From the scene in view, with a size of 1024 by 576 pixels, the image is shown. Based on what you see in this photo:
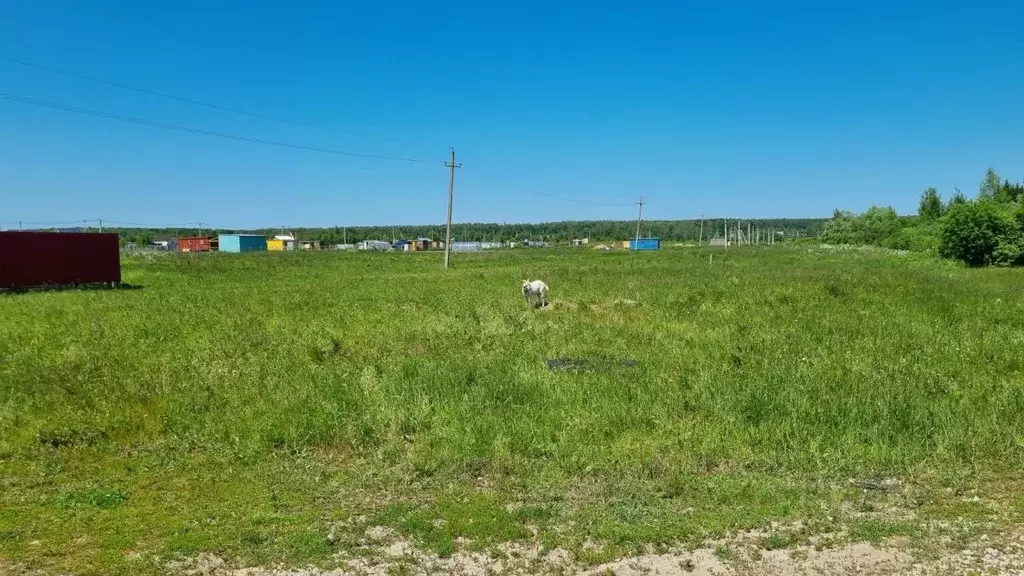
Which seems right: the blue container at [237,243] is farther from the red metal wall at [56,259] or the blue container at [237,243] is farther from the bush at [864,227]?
the bush at [864,227]

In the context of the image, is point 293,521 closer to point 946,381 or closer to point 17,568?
point 17,568

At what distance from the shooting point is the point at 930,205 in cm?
8188

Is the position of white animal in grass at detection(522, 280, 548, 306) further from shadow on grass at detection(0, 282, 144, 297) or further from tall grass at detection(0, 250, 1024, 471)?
shadow on grass at detection(0, 282, 144, 297)

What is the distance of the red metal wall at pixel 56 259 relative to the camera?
21.9 meters

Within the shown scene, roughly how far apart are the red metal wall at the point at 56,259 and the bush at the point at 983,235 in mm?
43813

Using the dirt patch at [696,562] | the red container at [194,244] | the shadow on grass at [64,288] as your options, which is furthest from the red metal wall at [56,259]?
the red container at [194,244]

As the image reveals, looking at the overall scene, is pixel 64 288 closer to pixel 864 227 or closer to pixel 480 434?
pixel 480 434

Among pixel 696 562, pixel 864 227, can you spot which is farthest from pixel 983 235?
pixel 864 227

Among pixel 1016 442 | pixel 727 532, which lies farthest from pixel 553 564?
pixel 1016 442

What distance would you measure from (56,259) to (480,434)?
2339 centimetres

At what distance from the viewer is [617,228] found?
192 m

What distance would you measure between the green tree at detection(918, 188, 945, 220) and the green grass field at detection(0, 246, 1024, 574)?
259 ft

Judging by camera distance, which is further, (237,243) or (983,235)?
(237,243)

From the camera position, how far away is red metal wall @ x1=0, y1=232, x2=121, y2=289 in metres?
21.9
